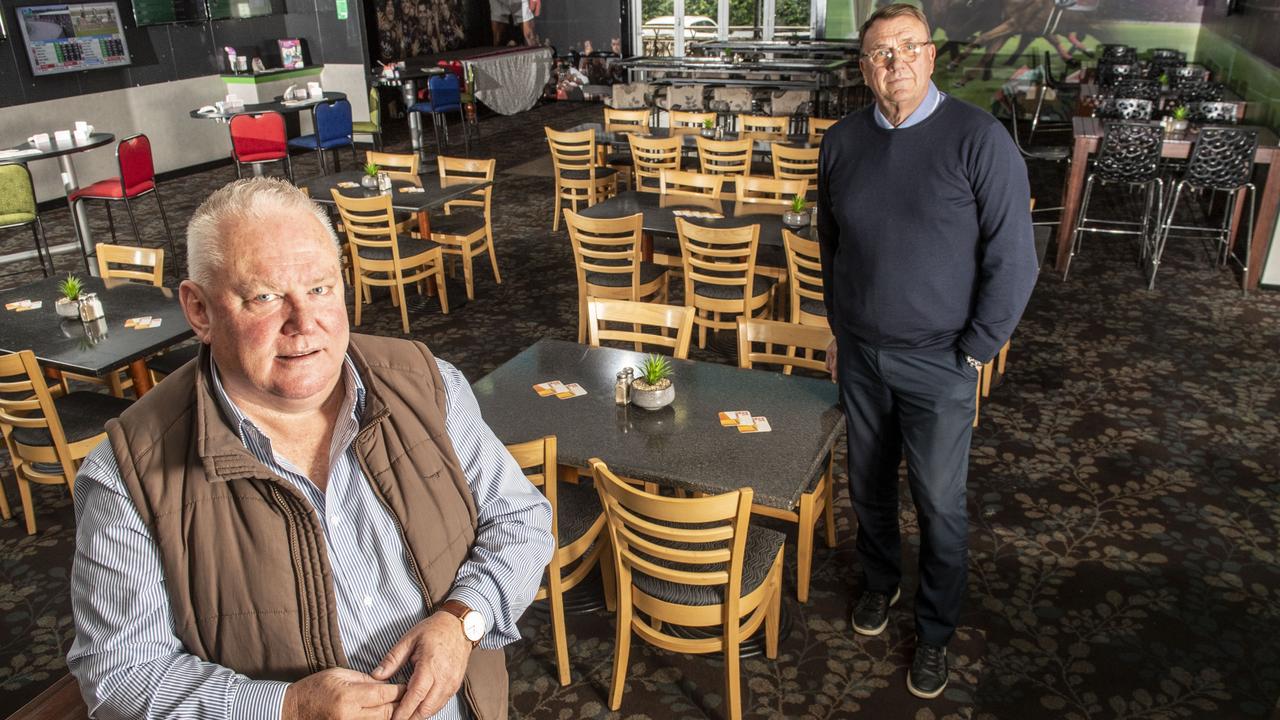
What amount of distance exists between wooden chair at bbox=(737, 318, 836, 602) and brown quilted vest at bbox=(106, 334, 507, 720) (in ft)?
6.29

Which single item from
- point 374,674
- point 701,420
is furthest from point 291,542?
point 701,420

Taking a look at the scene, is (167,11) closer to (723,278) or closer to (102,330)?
(102,330)

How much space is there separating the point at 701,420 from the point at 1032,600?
4.98ft

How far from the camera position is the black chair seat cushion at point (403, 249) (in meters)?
6.09

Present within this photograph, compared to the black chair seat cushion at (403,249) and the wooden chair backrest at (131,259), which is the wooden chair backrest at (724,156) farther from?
the wooden chair backrest at (131,259)

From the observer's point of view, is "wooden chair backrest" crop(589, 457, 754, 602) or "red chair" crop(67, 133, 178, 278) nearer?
"wooden chair backrest" crop(589, 457, 754, 602)

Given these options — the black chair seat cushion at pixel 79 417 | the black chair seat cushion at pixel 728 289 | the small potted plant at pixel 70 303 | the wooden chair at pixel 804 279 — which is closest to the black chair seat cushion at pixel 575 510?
the wooden chair at pixel 804 279

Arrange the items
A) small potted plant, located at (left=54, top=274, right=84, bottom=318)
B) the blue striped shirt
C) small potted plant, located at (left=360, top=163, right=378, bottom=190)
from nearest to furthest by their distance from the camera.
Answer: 1. the blue striped shirt
2. small potted plant, located at (left=54, top=274, right=84, bottom=318)
3. small potted plant, located at (left=360, top=163, right=378, bottom=190)

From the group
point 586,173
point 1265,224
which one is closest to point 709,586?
point 1265,224

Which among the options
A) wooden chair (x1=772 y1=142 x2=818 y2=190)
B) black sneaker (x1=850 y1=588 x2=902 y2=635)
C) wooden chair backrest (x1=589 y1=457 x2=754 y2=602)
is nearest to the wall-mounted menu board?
wooden chair (x1=772 y1=142 x2=818 y2=190)

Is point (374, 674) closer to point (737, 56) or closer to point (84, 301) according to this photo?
point (84, 301)

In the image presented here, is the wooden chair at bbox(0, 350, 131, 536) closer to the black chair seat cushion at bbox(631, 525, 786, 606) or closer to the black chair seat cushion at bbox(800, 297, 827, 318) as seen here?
the black chair seat cushion at bbox(631, 525, 786, 606)

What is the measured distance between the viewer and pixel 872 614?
323 cm

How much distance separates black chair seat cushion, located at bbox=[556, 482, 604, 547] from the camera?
300 cm
